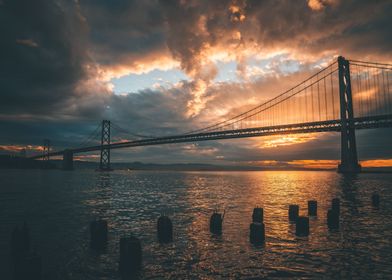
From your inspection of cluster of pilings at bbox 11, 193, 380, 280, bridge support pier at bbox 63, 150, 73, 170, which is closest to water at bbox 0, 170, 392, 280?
cluster of pilings at bbox 11, 193, 380, 280

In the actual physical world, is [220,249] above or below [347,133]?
below

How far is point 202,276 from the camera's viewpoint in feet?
25.8

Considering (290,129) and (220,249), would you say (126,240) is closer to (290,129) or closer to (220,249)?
(220,249)

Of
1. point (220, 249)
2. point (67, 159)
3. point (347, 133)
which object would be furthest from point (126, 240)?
point (67, 159)

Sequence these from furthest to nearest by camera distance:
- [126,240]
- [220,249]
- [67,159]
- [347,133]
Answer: [67,159] → [347,133] → [220,249] → [126,240]

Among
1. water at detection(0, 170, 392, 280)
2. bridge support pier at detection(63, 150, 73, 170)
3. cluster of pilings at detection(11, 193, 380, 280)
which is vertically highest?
bridge support pier at detection(63, 150, 73, 170)

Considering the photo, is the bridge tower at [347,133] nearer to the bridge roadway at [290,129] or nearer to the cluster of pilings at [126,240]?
the bridge roadway at [290,129]

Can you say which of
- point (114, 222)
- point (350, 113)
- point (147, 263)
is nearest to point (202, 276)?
point (147, 263)

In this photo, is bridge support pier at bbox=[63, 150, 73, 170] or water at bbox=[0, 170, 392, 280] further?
bridge support pier at bbox=[63, 150, 73, 170]

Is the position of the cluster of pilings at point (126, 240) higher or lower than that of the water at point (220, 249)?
higher

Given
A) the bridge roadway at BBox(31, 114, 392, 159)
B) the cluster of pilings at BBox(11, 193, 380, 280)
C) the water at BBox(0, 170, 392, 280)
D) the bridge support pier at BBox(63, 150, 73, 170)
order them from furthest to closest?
the bridge support pier at BBox(63, 150, 73, 170), the bridge roadway at BBox(31, 114, 392, 159), the water at BBox(0, 170, 392, 280), the cluster of pilings at BBox(11, 193, 380, 280)

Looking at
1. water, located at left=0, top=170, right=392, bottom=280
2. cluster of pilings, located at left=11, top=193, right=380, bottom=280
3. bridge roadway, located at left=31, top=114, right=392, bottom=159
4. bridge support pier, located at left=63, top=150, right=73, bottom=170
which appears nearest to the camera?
cluster of pilings, located at left=11, top=193, right=380, bottom=280

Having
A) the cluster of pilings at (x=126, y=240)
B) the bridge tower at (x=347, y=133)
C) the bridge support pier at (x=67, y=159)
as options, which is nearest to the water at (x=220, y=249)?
the cluster of pilings at (x=126, y=240)

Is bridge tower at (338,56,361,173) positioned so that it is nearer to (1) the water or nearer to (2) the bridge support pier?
(1) the water
